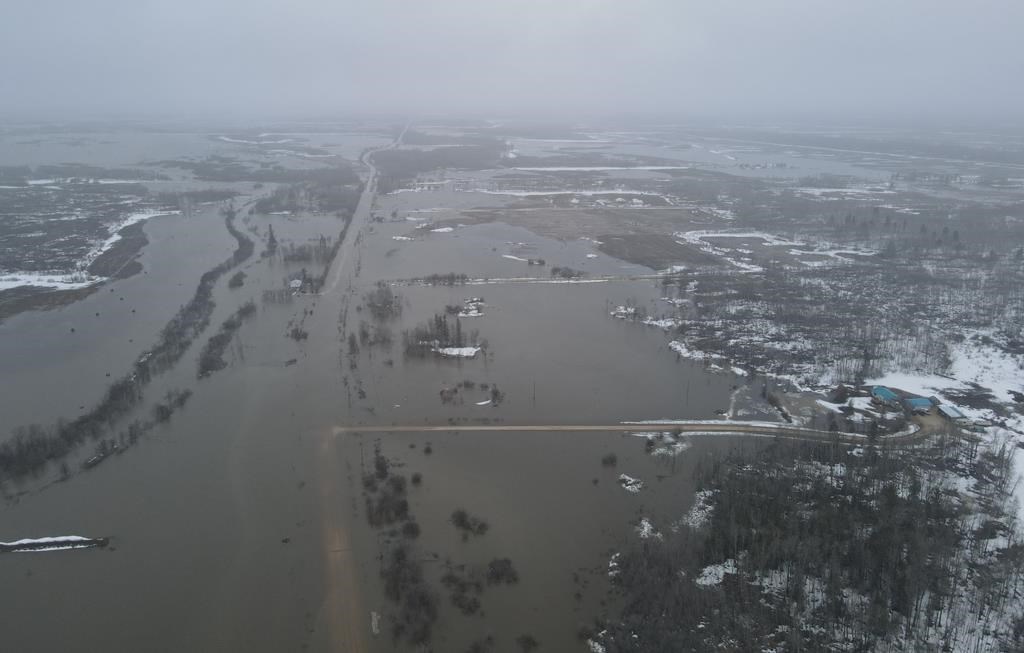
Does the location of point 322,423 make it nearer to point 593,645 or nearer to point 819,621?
point 593,645

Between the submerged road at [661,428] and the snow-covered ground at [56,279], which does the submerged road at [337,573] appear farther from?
the snow-covered ground at [56,279]

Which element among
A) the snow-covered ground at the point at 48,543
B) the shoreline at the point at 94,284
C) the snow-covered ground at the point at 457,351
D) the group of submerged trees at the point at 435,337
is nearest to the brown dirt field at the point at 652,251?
the group of submerged trees at the point at 435,337

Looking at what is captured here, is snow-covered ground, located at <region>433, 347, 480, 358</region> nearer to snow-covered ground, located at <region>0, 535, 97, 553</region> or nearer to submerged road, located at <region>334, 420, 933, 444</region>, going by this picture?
submerged road, located at <region>334, 420, 933, 444</region>

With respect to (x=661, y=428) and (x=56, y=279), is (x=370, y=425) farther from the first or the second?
(x=56, y=279)

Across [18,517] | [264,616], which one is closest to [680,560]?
[264,616]

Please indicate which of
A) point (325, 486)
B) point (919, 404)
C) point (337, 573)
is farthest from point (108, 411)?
point (919, 404)
